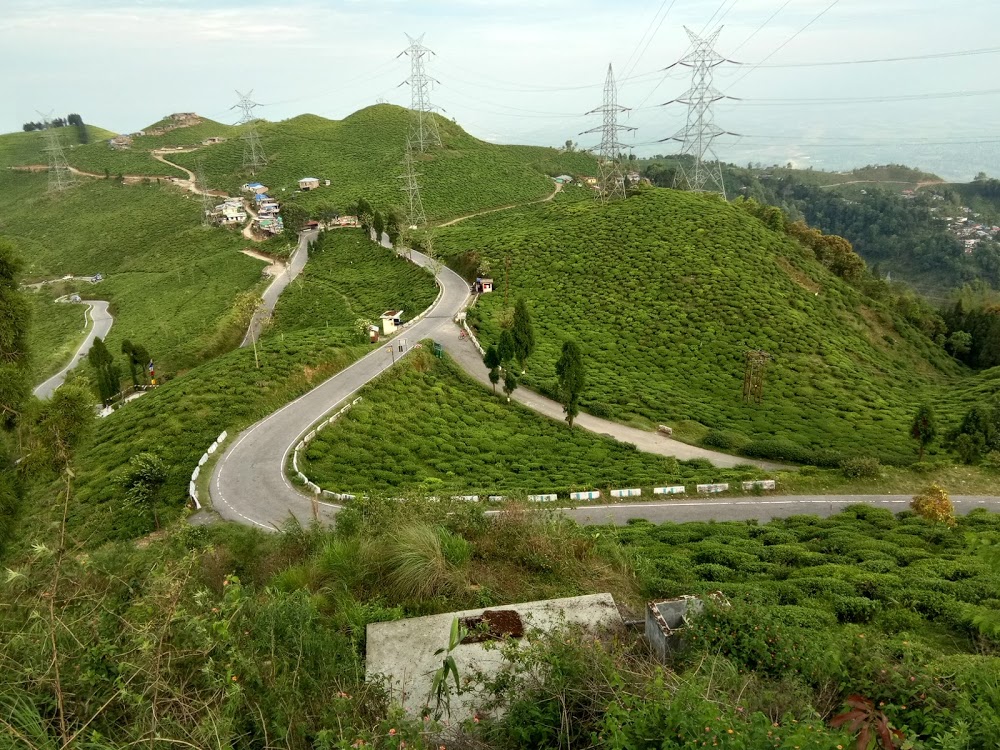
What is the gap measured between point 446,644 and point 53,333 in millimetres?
69424

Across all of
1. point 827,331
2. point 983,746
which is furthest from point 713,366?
point 983,746

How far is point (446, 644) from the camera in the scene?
8195mm

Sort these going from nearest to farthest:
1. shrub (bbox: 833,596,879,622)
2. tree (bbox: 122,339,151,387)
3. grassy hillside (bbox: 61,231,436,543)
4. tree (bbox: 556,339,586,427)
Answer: shrub (bbox: 833,596,879,622), grassy hillside (bbox: 61,231,436,543), tree (bbox: 556,339,586,427), tree (bbox: 122,339,151,387)

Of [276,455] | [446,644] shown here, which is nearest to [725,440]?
[276,455]

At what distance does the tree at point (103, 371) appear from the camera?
3294cm

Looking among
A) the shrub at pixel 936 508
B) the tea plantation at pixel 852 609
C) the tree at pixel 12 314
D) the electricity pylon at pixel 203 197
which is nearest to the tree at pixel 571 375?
the tea plantation at pixel 852 609

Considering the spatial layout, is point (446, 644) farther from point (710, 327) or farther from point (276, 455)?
point (710, 327)

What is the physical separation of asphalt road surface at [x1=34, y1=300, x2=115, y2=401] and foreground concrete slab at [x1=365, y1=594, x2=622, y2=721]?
145ft

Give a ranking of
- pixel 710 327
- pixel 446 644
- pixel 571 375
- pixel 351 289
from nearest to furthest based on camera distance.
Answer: pixel 446 644 → pixel 571 375 → pixel 710 327 → pixel 351 289

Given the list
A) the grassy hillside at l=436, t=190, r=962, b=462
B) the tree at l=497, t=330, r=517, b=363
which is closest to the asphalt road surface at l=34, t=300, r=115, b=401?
the tree at l=497, t=330, r=517, b=363

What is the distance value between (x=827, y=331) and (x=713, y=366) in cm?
1363

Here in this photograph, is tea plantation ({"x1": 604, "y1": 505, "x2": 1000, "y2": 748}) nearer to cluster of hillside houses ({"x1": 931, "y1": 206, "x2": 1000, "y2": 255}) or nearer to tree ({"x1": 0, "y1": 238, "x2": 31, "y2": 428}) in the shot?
tree ({"x1": 0, "y1": 238, "x2": 31, "y2": 428})

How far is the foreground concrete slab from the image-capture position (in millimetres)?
7207

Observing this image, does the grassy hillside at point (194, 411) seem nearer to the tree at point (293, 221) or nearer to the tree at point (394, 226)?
the tree at point (394, 226)
